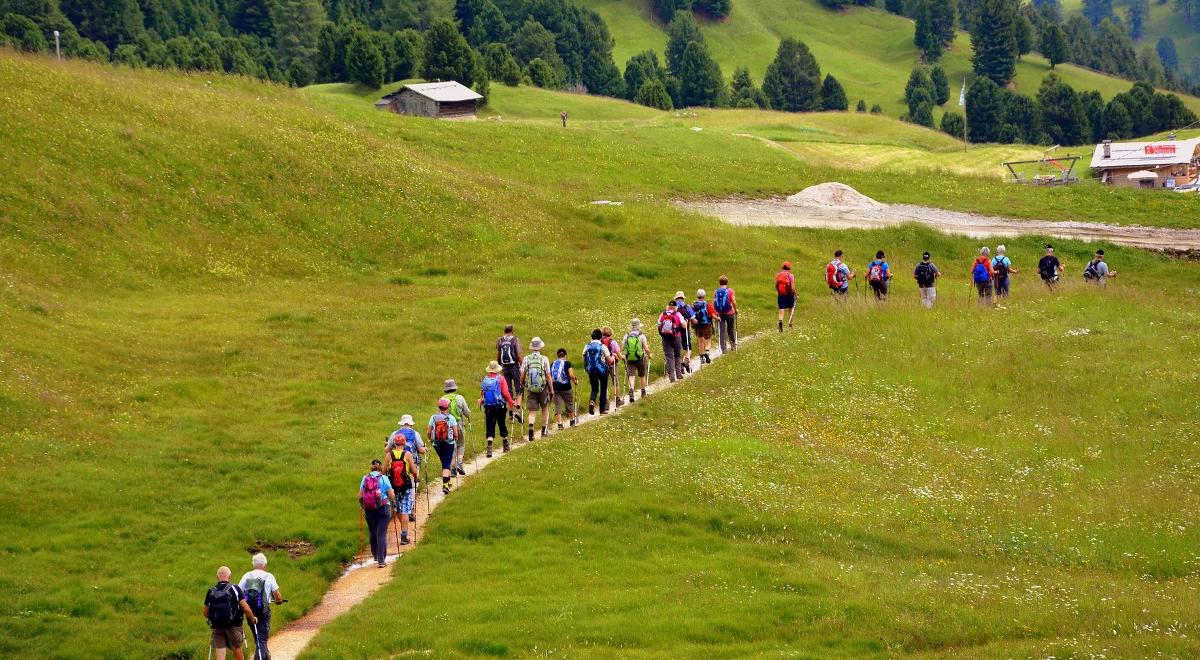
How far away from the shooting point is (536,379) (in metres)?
34.3

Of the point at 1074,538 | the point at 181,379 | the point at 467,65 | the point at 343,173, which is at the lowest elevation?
the point at 1074,538

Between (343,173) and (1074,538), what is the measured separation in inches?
1498

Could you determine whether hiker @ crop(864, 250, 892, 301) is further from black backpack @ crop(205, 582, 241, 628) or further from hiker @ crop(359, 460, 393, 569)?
black backpack @ crop(205, 582, 241, 628)

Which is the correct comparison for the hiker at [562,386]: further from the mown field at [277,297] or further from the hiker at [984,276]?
the hiker at [984,276]

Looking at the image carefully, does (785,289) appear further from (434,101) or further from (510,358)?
(434,101)

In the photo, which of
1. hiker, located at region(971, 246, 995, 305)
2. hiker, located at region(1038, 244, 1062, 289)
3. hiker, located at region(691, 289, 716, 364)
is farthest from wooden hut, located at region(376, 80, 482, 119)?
hiker, located at region(691, 289, 716, 364)

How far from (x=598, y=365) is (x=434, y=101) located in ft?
220

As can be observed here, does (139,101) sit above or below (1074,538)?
above

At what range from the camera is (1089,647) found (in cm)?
2225

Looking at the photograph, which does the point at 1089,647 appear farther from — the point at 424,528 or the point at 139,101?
the point at 139,101

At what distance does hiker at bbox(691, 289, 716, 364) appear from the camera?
41228 millimetres

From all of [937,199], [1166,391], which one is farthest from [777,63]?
[1166,391]

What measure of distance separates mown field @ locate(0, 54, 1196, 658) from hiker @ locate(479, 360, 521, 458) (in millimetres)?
1557

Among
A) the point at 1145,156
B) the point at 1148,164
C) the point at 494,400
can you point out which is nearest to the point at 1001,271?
the point at 494,400
